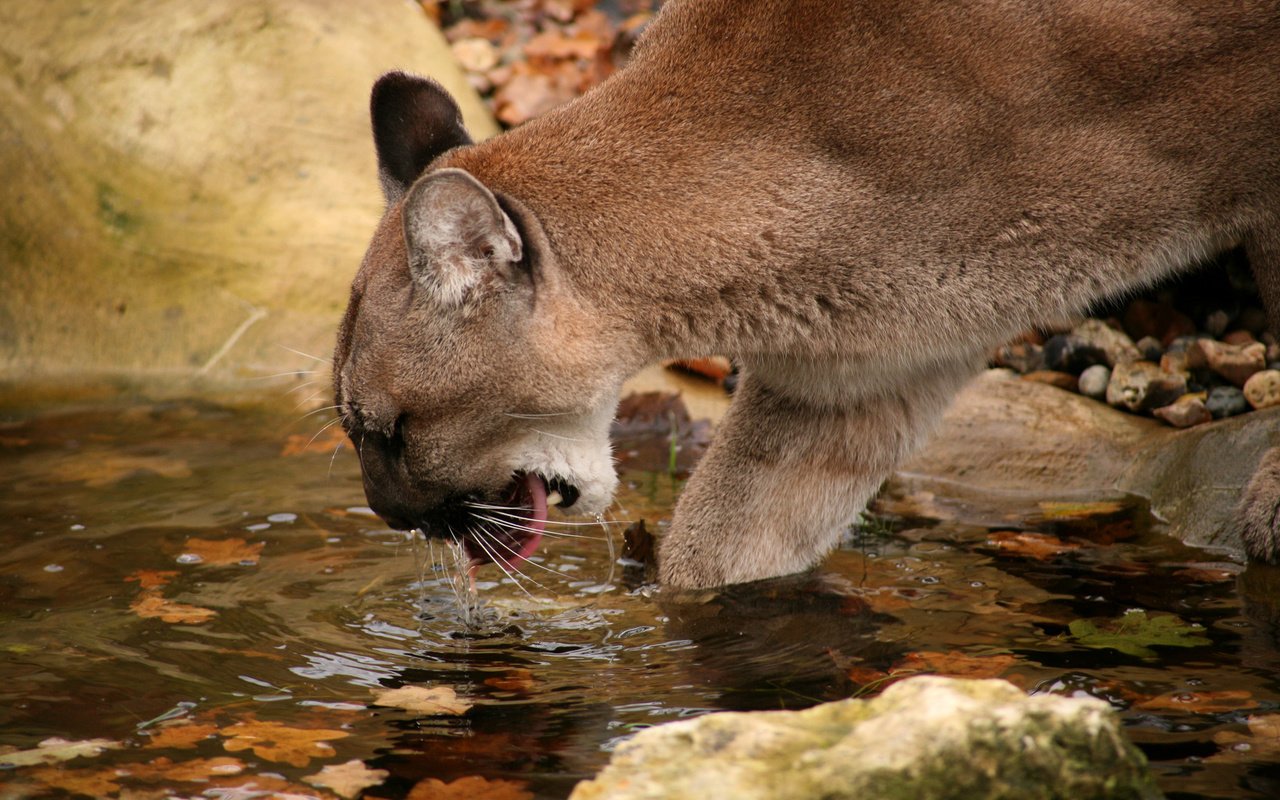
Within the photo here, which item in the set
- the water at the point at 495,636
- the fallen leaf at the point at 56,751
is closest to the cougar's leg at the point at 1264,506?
the water at the point at 495,636

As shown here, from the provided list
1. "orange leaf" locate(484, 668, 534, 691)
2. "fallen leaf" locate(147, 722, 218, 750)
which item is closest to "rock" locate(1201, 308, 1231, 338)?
"orange leaf" locate(484, 668, 534, 691)

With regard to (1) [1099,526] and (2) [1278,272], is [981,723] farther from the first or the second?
(1) [1099,526]

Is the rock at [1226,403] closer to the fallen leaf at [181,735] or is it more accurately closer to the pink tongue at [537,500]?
the pink tongue at [537,500]

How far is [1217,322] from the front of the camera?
6.59 m

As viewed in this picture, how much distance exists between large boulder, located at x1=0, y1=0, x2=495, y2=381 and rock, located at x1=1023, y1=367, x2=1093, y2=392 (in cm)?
372

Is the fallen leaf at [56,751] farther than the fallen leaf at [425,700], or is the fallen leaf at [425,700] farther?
the fallen leaf at [425,700]

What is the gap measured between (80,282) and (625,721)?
5.20 meters

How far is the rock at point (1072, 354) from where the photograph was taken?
6578 mm

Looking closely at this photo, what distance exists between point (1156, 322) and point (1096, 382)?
58 cm

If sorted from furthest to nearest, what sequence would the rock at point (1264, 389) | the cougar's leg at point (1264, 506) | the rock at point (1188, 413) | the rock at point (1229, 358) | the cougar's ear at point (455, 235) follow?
1. the rock at point (1229, 358)
2. the rock at point (1188, 413)
3. the rock at point (1264, 389)
4. the cougar's leg at point (1264, 506)
5. the cougar's ear at point (455, 235)

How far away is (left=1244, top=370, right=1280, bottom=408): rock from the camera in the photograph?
19.2 ft

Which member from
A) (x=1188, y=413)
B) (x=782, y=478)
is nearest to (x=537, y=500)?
(x=782, y=478)

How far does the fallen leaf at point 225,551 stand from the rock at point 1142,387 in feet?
12.3

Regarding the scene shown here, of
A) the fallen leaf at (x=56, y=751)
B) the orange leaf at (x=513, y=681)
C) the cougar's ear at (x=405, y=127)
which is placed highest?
the cougar's ear at (x=405, y=127)
